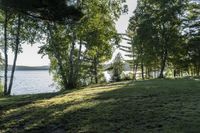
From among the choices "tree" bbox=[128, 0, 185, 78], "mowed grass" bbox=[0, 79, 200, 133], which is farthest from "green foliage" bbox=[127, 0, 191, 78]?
"mowed grass" bbox=[0, 79, 200, 133]

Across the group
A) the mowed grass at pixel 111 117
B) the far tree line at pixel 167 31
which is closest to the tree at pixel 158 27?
the far tree line at pixel 167 31

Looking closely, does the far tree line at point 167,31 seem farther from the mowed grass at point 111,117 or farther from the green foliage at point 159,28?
the mowed grass at point 111,117

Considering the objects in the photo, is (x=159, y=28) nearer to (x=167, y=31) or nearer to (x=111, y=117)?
(x=167, y=31)

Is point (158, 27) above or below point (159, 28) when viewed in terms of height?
above

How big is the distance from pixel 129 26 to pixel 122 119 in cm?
4336

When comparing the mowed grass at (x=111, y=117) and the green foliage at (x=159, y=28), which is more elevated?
the green foliage at (x=159, y=28)

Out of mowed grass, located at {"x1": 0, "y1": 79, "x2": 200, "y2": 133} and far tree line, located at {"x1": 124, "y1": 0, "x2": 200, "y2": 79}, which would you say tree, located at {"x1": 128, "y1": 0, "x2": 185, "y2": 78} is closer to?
far tree line, located at {"x1": 124, "y1": 0, "x2": 200, "y2": 79}

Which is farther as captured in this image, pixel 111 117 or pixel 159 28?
pixel 159 28

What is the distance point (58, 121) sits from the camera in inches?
443

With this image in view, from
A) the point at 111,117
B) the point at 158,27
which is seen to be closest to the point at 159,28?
the point at 158,27

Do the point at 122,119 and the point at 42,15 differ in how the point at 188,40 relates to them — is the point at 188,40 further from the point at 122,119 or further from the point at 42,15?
the point at 122,119

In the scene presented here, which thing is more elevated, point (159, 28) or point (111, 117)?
point (159, 28)

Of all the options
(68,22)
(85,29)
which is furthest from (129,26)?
(68,22)

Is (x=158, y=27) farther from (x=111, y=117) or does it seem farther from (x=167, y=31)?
(x=111, y=117)
